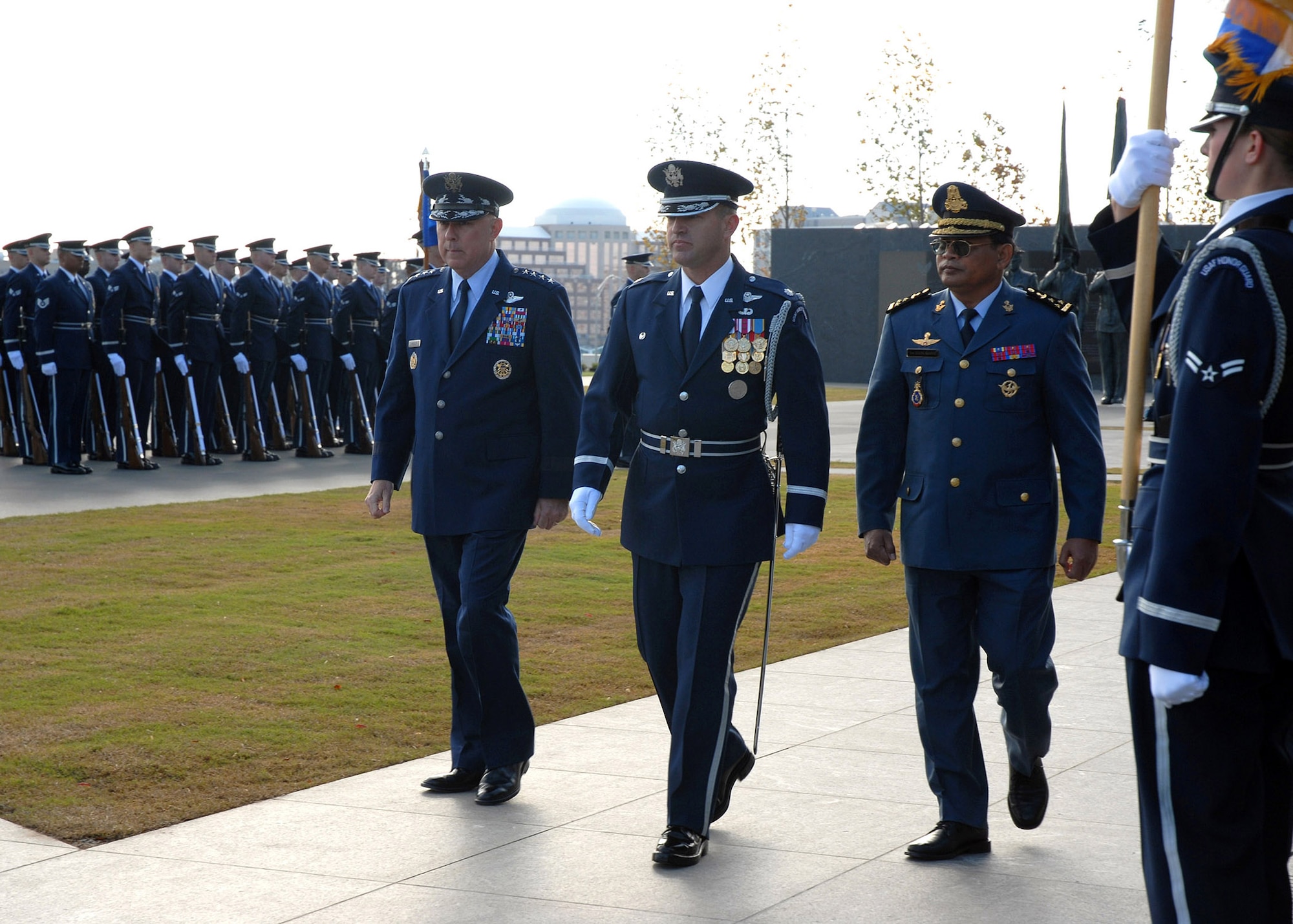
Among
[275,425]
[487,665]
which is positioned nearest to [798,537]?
[487,665]

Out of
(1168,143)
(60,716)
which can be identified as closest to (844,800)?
(1168,143)

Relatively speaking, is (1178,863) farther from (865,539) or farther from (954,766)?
(865,539)

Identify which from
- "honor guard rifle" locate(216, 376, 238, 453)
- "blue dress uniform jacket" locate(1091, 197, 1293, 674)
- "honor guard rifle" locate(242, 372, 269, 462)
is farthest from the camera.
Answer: "honor guard rifle" locate(216, 376, 238, 453)

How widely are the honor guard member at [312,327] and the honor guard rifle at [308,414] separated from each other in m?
0.02

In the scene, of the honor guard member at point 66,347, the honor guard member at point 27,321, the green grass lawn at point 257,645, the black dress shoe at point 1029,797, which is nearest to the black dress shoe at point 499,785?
the green grass lawn at point 257,645

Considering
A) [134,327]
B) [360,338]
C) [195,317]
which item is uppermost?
[195,317]

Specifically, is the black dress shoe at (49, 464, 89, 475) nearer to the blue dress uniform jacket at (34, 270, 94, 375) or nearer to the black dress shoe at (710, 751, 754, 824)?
the blue dress uniform jacket at (34, 270, 94, 375)

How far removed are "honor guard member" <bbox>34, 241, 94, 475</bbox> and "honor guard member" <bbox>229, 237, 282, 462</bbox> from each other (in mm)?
2005

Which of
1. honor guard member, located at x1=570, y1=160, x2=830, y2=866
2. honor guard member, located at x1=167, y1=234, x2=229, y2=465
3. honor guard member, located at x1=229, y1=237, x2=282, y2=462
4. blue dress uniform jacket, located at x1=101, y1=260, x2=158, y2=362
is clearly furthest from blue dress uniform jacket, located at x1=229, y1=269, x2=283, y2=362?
honor guard member, located at x1=570, y1=160, x2=830, y2=866

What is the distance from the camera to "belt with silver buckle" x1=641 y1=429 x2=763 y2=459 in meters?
5.04

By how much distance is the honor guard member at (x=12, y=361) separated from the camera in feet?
61.6

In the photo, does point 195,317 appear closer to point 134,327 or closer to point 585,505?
point 134,327

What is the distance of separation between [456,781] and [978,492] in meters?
2.09

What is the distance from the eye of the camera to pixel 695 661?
487cm
